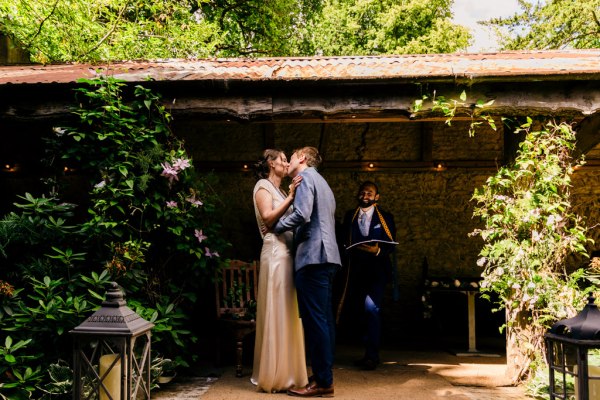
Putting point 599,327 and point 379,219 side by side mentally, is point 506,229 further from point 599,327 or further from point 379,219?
point 599,327

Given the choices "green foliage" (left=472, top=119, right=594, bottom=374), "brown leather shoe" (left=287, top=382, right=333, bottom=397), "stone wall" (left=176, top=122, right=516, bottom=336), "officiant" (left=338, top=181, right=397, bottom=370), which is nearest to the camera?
"brown leather shoe" (left=287, top=382, right=333, bottom=397)

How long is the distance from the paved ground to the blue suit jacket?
3.75 ft

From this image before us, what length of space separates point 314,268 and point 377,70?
78.1 inches

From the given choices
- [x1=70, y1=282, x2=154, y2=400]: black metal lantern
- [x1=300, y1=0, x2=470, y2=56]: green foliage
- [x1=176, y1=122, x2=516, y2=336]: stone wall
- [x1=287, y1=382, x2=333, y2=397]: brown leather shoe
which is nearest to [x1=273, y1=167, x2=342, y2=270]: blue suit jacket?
[x1=287, y1=382, x2=333, y2=397]: brown leather shoe

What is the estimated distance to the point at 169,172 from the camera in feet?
17.9

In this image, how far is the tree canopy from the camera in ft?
27.9

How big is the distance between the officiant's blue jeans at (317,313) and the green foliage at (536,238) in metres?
1.55

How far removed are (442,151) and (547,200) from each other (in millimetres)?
3583

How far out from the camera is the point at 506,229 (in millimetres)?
5473

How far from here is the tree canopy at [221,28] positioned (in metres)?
8.51

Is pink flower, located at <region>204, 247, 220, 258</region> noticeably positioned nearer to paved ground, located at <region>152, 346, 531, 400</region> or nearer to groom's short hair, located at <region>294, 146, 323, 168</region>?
paved ground, located at <region>152, 346, 531, 400</region>

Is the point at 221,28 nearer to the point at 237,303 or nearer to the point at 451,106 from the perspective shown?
the point at 237,303

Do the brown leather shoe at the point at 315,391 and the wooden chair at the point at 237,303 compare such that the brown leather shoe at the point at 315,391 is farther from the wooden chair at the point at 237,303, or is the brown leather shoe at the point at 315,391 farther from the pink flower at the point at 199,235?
the pink flower at the point at 199,235

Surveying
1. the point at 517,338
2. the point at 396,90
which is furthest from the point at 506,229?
the point at 396,90
